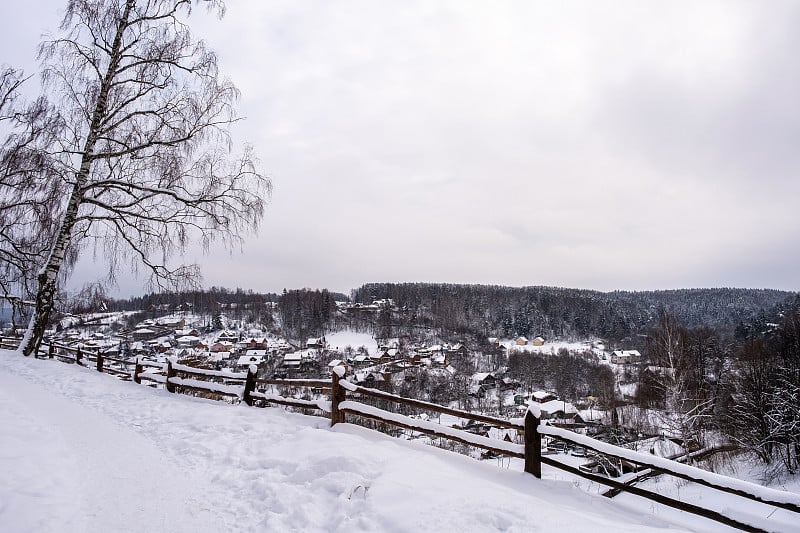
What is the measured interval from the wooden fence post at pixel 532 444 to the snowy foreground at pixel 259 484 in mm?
195

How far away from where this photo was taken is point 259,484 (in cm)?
502

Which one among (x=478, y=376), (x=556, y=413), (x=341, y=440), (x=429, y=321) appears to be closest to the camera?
(x=341, y=440)

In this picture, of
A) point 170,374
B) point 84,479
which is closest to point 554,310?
point 170,374

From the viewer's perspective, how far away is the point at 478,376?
7638 centimetres

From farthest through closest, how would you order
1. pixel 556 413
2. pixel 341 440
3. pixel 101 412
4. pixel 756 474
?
pixel 556 413 < pixel 756 474 < pixel 101 412 < pixel 341 440

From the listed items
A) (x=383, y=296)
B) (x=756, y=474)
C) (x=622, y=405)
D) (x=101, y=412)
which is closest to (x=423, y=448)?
(x=101, y=412)

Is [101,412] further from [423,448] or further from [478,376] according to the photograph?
[478,376]

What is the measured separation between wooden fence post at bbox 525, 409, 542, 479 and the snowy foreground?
195 mm

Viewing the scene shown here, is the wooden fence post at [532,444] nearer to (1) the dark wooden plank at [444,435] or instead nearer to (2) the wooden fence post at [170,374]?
(1) the dark wooden plank at [444,435]

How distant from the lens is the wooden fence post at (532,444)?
5.58 meters

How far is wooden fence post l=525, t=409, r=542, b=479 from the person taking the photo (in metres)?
5.58

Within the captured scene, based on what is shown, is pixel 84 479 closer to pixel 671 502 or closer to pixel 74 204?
pixel 671 502

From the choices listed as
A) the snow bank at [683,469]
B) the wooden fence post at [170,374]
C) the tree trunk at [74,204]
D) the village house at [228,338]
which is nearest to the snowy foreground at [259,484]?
the snow bank at [683,469]

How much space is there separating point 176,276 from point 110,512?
10.5 metres
